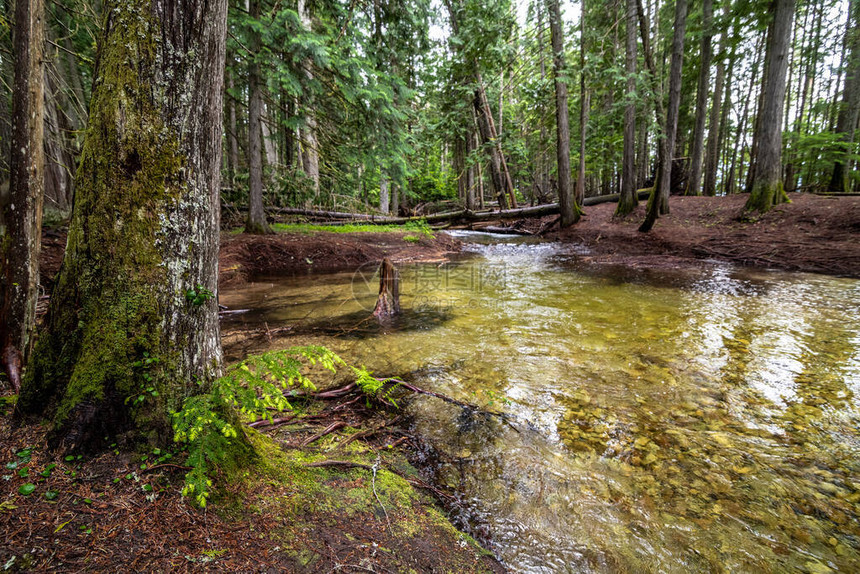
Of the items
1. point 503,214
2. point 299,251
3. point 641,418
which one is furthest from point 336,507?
point 503,214

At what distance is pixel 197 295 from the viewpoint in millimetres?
1680

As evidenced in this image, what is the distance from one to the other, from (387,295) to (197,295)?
4128 millimetres

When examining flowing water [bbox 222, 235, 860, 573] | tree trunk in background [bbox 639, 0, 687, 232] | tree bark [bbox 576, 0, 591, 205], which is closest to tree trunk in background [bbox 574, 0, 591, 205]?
tree bark [bbox 576, 0, 591, 205]

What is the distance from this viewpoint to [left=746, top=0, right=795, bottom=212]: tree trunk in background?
10.2 meters

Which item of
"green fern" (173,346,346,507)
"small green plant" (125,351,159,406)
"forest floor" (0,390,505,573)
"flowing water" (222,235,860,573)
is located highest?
"small green plant" (125,351,159,406)

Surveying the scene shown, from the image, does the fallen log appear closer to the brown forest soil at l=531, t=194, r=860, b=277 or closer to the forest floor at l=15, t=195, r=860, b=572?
the brown forest soil at l=531, t=194, r=860, b=277

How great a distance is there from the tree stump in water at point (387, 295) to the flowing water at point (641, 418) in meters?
0.37

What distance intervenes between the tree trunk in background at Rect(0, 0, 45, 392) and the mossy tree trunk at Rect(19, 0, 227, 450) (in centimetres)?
102

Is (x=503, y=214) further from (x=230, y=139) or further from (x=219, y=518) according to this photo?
(x=219, y=518)

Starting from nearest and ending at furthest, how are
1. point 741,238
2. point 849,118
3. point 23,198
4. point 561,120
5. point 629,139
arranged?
point 23,198 < point 741,238 < point 561,120 < point 629,139 < point 849,118

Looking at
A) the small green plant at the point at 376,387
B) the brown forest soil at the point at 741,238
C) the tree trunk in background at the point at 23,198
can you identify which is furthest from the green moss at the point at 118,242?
the brown forest soil at the point at 741,238

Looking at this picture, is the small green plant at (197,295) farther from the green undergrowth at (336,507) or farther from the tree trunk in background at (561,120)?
the tree trunk in background at (561,120)

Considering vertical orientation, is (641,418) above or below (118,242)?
below

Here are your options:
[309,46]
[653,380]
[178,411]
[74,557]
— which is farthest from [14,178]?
[309,46]
